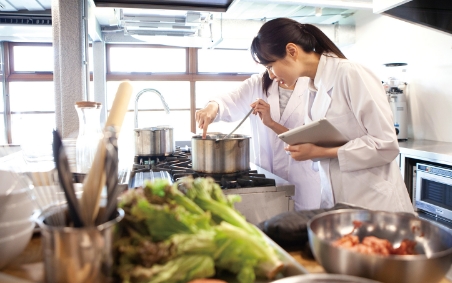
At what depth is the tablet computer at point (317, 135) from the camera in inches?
52.6

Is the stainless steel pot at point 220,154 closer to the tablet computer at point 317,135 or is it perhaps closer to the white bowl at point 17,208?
the tablet computer at point 317,135

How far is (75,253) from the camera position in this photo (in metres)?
0.57

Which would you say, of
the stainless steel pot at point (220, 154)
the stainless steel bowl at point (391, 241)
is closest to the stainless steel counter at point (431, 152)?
the stainless steel pot at point (220, 154)

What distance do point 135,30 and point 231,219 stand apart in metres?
3.26

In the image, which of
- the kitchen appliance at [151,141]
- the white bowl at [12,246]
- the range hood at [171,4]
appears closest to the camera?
the white bowl at [12,246]

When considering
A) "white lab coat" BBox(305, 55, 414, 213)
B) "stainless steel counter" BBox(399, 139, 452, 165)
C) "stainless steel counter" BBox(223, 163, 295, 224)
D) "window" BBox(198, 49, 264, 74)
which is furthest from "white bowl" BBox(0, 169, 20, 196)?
"window" BBox(198, 49, 264, 74)

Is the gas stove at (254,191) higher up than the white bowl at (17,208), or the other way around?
the white bowl at (17,208)

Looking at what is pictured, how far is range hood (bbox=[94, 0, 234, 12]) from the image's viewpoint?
5.95 ft

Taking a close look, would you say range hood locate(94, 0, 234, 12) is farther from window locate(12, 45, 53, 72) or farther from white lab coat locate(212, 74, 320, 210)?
window locate(12, 45, 53, 72)

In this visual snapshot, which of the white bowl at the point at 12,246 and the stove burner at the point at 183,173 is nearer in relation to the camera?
the white bowl at the point at 12,246

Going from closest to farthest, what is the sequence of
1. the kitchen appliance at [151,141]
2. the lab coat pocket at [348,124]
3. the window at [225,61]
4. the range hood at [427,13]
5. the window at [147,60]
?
the lab coat pocket at [348,124] < the kitchen appliance at [151,141] < the range hood at [427,13] < the window at [147,60] < the window at [225,61]

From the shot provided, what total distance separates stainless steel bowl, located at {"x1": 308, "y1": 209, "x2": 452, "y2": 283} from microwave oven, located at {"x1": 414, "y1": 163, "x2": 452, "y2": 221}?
2.11 metres

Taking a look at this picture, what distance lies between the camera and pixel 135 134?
211 centimetres

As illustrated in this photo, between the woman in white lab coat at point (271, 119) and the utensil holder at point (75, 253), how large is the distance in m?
1.48
